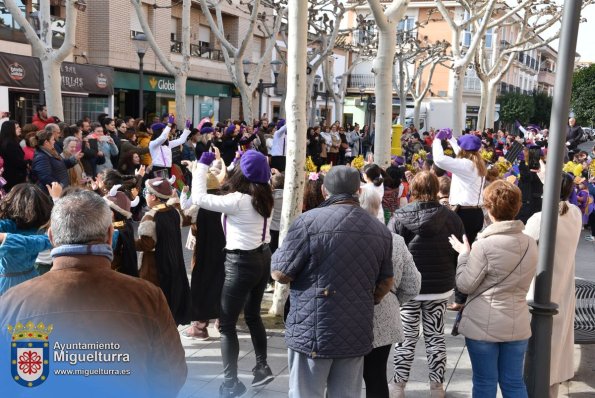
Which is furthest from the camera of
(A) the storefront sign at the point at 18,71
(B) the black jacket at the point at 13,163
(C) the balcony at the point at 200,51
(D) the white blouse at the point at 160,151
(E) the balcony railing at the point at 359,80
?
(E) the balcony railing at the point at 359,80

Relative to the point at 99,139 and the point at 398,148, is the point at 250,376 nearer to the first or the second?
the point at 99,139

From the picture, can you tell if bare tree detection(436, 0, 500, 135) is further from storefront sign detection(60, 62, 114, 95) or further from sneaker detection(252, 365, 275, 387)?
sneaker detection(252, 365, 275, 387)

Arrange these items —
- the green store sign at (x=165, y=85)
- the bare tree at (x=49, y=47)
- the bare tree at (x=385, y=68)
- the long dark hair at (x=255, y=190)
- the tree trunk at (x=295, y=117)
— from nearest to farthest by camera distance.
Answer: the long dark hair at (x=255, y=190) → the tree trunk at (x=295, y=117) → the bare tree at (x=385, y=68) → the bare tree at (x=49, y=47) → the green store sign at (x=165, y=85)

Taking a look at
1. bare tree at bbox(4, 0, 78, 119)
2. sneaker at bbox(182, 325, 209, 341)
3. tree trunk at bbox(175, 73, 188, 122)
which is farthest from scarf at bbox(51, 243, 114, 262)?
tree trunk at bbox(175, 73, 188, 122)

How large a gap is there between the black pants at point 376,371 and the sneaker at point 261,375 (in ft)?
3.34

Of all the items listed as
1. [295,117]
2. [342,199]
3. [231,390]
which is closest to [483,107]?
[295,117]

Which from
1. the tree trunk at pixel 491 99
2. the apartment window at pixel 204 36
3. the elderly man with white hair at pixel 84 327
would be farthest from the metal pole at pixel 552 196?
the apartment window at pixel 204 36

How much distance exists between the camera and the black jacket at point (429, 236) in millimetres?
4438

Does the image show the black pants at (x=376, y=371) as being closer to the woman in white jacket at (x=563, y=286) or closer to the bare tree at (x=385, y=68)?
the woman in white jacket at (x=563, y=286)

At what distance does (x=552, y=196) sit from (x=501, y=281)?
0.62 metres

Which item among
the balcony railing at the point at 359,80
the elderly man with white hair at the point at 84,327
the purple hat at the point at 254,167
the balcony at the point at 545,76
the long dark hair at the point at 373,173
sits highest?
the balcony at the point at 545,76

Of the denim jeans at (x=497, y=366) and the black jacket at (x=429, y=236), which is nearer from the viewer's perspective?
the denim jeans at (x=497, y=366)

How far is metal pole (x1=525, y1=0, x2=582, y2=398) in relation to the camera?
3.83 meters

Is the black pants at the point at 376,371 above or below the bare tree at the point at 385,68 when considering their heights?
below
